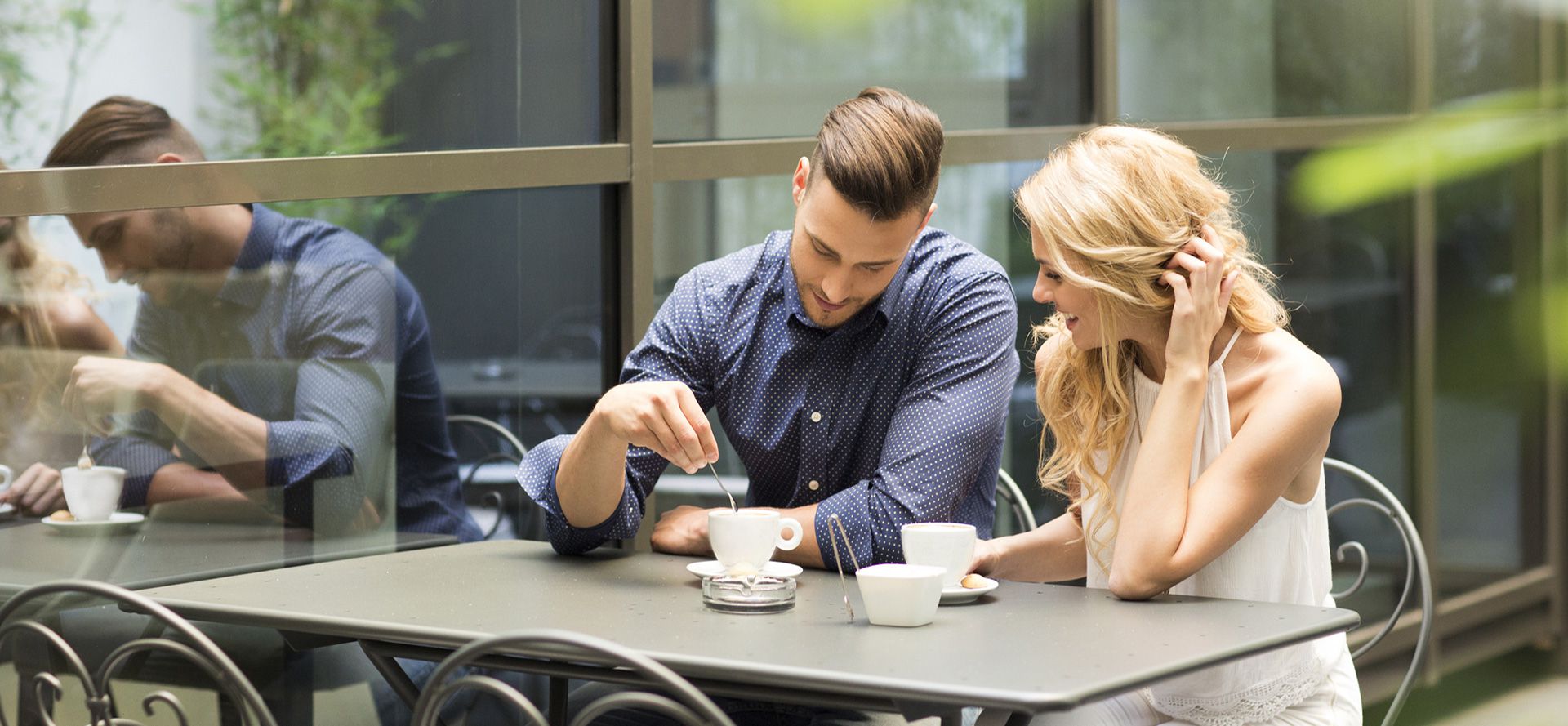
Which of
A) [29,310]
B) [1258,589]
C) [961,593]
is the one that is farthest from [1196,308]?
[29,310]

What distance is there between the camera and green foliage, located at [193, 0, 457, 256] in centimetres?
229

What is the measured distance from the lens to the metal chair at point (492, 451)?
2668 mm

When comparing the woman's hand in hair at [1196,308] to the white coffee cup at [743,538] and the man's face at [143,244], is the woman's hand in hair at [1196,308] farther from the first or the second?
the man's face at [143,244]

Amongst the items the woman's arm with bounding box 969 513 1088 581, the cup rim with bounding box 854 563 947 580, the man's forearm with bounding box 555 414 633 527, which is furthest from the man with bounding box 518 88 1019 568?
the cup rim with bounding box 854 563 947 580

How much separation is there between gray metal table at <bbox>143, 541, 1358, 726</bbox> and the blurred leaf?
102cm

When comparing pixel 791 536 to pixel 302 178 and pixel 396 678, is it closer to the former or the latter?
pixel 396 678

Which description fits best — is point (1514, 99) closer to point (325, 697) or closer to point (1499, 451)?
point (325, 697)

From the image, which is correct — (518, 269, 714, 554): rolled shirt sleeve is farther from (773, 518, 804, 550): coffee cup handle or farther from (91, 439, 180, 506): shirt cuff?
(91, 439, 180, 506): shirt cuff

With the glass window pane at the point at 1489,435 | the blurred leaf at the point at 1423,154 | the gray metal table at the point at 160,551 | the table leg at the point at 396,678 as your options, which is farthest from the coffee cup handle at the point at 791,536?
the glass window pane at the point at 1489,435

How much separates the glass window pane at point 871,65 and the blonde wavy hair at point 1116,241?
68 cm

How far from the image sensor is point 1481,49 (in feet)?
15.9

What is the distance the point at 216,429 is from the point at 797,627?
1.08 metres

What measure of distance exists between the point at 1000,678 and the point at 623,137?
1.61m

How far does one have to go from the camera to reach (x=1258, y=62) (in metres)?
4.19
